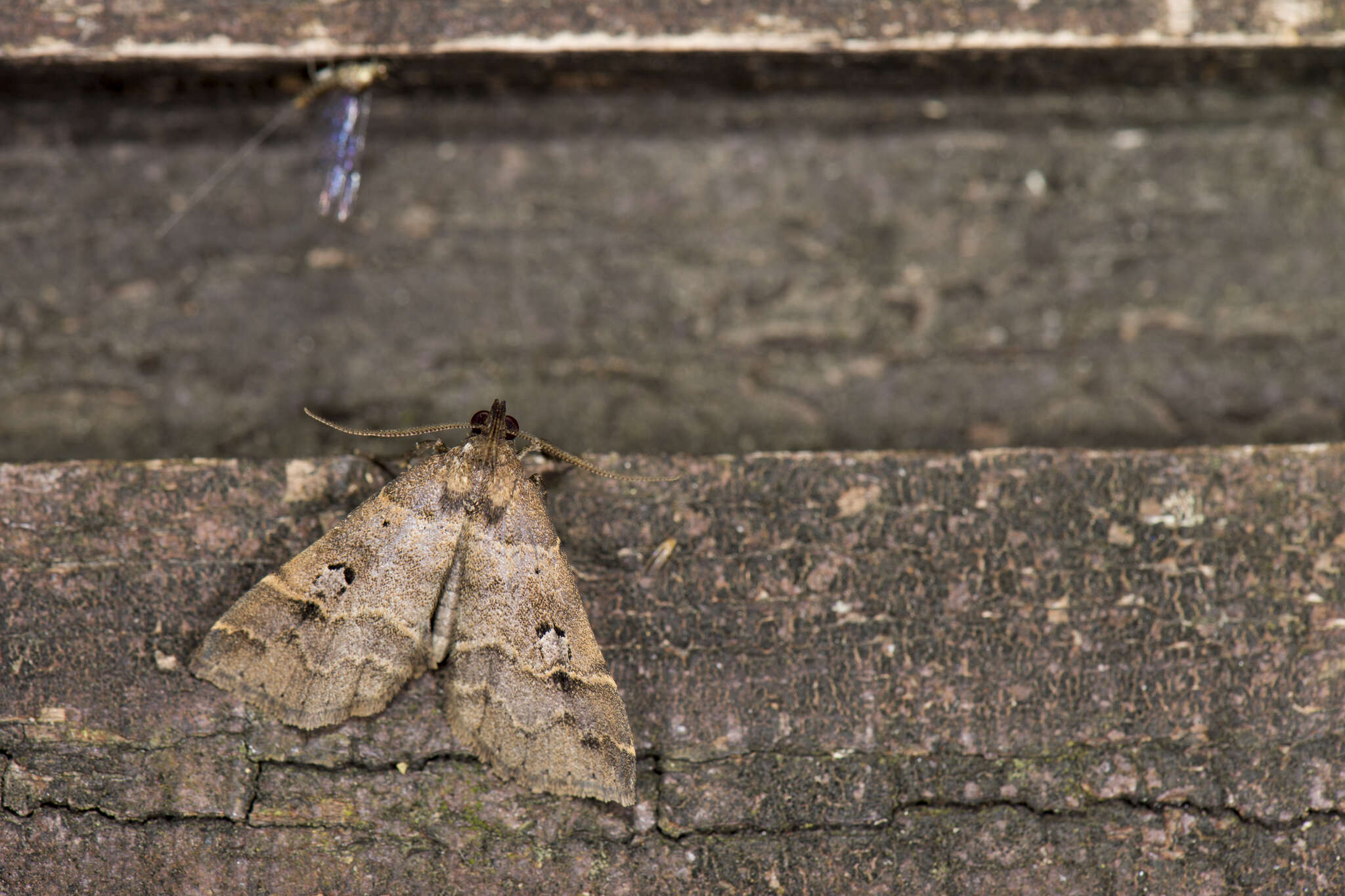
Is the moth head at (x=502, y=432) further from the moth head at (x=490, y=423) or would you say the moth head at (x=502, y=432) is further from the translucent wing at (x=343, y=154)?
the translucent wing at (x=343, y=154)

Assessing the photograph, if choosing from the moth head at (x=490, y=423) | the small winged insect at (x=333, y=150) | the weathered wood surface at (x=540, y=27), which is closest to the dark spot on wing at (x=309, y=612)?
the moth head at (x=490, y=423)

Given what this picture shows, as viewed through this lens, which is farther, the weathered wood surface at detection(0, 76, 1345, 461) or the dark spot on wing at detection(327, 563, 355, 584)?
the weathered wood surface at detection(0, 76, 1345, 461)

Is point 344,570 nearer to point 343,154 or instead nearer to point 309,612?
point 309,612

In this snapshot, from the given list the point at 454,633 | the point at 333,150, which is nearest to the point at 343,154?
the point at 333,150

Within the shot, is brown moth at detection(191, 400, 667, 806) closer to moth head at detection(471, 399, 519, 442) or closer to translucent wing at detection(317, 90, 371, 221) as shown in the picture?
moth head at detection(471, 399, 519, 442)

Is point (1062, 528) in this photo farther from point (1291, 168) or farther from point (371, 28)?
point (371, 28)

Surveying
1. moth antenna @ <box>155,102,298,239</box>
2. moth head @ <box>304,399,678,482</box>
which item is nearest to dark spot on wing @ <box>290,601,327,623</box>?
moth head @ <box>304,399,678,482</box>
